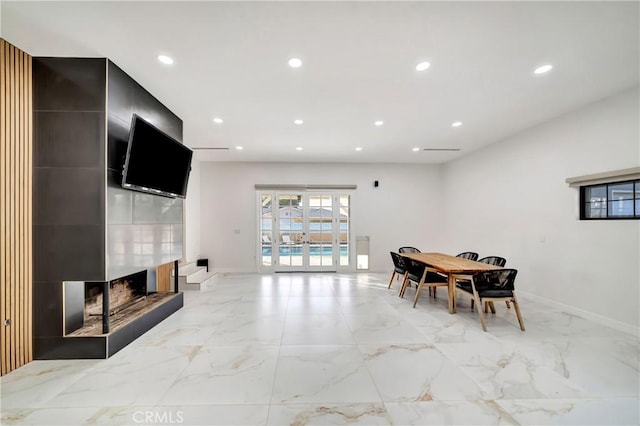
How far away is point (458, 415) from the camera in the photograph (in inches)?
72.6

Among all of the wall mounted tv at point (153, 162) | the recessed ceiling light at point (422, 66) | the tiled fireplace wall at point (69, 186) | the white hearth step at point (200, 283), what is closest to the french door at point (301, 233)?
the white hearth step at point (200, 283)

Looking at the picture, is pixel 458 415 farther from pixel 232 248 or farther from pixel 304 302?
pixel 232 248

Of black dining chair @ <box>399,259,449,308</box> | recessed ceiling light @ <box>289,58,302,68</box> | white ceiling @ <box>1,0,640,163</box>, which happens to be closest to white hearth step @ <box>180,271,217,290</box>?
white ceiling @ <box>1,0,640,163</box>

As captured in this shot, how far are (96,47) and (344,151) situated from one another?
4478mm

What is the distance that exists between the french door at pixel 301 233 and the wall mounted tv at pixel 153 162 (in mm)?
3316

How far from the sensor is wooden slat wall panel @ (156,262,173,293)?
4520 millimetres

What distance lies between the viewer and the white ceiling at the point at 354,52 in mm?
1987

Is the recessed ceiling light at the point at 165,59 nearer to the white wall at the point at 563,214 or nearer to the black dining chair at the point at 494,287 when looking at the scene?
the black dining chair at the point at 494,287

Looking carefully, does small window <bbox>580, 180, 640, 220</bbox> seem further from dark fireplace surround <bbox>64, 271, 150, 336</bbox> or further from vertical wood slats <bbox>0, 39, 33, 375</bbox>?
vertical wood slats <bbox>0, 39, 33, 375</bbox>

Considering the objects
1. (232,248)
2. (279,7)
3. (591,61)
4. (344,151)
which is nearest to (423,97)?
(591,61)

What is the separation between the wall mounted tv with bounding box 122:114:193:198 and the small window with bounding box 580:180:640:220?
6.00 meters

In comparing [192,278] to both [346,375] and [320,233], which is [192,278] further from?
[346,375]

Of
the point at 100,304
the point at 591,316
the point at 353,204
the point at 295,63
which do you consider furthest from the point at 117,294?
the point at 591,316

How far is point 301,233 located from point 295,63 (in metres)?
5.00
